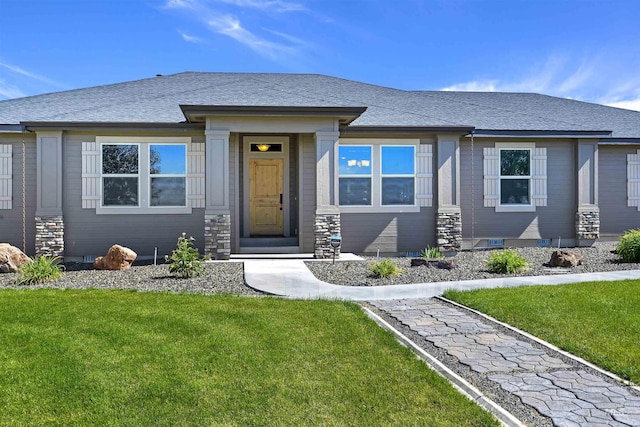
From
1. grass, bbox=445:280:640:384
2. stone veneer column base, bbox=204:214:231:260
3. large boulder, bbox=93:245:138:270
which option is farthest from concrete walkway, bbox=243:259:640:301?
large boulder, bbox=93:245:138:270

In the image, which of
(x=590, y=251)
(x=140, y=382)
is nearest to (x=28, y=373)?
(x=140, y=382)

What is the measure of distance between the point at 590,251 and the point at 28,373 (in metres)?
13.1

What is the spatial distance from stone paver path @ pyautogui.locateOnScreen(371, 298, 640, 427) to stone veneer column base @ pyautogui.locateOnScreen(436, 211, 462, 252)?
668 centimetres

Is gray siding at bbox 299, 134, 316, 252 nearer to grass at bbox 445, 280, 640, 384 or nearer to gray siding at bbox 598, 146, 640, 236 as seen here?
grass at bbox 445, 280, 640, 384

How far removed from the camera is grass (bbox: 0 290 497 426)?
3492mm

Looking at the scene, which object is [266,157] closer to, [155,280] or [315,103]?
[315,103]

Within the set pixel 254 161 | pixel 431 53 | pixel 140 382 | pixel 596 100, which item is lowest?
Answer: pixel 140 382

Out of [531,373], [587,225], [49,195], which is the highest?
[49,195]

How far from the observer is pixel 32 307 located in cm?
661

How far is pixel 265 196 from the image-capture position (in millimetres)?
14438

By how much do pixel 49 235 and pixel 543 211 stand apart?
→ 13074mm

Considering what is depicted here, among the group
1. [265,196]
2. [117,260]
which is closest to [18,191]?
[117,260]

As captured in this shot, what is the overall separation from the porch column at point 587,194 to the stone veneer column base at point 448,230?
13.1 feet

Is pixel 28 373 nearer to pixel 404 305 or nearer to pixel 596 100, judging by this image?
pixel 404 305
